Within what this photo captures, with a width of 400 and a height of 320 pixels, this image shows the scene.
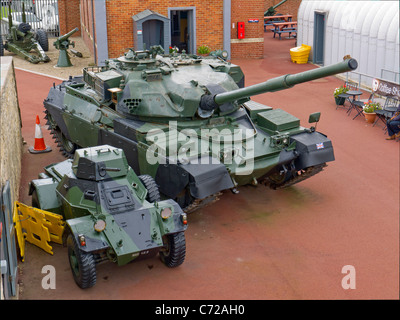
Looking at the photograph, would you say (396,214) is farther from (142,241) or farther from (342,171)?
(142,241)

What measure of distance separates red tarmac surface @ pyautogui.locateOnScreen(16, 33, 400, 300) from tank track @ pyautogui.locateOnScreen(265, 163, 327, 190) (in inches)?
7.0

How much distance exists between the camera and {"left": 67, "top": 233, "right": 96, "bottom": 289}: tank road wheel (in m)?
8.69

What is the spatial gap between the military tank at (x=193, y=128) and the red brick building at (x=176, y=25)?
11.4 metres

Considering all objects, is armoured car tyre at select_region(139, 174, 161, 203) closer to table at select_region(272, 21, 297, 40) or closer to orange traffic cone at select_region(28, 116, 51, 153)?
orange traffic cone at select_region(28, 116, 51, 153)

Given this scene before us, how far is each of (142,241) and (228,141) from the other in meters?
3.38

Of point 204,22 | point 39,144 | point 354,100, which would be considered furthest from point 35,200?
point 204,22

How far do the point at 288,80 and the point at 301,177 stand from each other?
3085 mm

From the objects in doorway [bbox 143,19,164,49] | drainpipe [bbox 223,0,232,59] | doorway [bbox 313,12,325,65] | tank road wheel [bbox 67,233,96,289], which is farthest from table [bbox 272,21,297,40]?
tank road wheel [bbox 67,233,96,289]

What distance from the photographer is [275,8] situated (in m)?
39.5

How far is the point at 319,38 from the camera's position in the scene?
26.2 m

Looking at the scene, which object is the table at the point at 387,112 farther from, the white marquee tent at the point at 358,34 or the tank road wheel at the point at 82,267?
the tank road wheel at the point at 82,267

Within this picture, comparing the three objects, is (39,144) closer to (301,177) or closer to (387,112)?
(301,177)

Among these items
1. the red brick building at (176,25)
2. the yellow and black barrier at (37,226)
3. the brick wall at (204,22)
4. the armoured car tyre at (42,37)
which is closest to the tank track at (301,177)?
the yellow and black barrier at (37,226)

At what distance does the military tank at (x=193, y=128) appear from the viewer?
35.3ft
